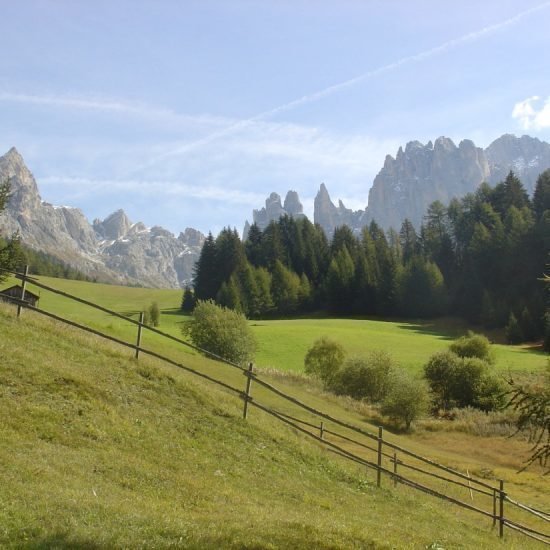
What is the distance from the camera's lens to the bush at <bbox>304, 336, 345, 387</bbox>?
5419cm

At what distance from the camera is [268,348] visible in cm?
6538

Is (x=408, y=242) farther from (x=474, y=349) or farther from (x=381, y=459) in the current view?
(x=381, y=459)

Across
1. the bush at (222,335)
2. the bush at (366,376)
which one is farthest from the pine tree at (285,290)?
the bush at (222,335)

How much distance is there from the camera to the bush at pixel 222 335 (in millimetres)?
48250

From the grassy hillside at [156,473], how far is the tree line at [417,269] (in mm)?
71914

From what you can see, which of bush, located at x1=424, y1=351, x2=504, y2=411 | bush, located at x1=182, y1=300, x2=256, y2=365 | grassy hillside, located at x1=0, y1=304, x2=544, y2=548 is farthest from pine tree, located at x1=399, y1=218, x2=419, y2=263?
grassy hillside, located at x1=0, y1=304, x2=544, y2=548

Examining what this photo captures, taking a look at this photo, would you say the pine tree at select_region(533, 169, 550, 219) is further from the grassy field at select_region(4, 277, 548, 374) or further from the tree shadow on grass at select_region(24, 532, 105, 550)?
the tree shadow on grass at select_region(24, 532, 105, 550)

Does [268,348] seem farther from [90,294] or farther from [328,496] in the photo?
[90,294]

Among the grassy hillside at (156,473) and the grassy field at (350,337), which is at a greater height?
the grassy hillside at (156,473)

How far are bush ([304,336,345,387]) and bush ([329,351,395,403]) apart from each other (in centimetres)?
254

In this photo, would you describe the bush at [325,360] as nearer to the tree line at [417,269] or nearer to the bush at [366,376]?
the bush at [366,376]

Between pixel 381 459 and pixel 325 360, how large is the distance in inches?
1327

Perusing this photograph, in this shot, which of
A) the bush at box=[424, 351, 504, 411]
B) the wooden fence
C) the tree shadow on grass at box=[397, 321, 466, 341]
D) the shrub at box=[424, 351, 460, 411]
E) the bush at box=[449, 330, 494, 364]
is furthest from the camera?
the tree shadow on grass at box=[397, 321, 466, 341]

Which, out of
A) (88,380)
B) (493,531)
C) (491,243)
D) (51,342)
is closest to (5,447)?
(88,380)
